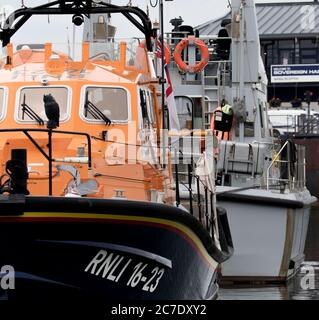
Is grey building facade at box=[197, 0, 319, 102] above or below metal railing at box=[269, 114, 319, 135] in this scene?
above

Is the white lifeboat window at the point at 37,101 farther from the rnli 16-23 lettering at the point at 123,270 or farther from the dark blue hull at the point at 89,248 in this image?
the rnli 16-23 lettering at the point at 123,270

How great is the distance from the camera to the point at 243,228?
13.8 metres

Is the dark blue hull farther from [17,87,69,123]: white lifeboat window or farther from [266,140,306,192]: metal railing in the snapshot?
[266,140,306,192]: metal railing

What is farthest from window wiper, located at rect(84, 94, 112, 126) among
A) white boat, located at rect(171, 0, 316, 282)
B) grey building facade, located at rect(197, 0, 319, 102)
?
grey building facade, located at rect(197, 0, 319, 102)

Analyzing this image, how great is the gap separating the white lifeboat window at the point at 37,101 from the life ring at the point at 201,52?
256 inches

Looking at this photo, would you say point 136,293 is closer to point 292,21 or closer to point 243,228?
point 243,228

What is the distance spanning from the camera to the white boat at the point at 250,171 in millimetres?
13797

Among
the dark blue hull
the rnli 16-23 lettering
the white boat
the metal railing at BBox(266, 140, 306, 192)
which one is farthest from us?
the metal railing at BBox(266, 140, 306, 192)

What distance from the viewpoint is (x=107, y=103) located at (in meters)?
9.65

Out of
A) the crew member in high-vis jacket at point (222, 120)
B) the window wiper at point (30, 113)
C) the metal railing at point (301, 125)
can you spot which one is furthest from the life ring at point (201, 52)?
the metal railing at point (301, 125)

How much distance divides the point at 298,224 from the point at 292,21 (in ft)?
96.8

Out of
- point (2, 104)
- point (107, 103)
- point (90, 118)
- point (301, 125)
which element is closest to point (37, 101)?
point (2, 104)

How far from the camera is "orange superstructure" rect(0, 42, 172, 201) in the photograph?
8766 millimetres
